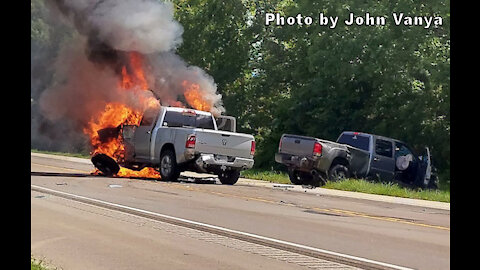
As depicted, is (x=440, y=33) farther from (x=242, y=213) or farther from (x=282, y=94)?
(x=242, y=213)

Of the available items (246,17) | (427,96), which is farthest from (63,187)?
(246,17)

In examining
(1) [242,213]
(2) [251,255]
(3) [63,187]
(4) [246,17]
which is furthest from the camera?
(4) [246,17]

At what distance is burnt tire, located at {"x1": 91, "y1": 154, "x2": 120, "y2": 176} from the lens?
22.9 meters

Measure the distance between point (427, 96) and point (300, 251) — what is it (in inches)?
729

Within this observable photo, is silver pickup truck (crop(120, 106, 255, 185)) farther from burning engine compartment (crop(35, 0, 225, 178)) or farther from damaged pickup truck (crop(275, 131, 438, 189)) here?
damaged pickup truck (crop(275, 131, 438, 189))

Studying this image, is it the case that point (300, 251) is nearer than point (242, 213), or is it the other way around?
point (300, 251)

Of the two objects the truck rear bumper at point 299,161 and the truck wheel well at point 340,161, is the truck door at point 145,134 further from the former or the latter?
the truck wheel well at point 340,161

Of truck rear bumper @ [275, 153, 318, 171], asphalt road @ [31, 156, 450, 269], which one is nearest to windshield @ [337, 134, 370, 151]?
truck rear bumper @ [275, 153, 318, 171]

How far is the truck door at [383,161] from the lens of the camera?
23.0m

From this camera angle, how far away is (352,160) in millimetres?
22812

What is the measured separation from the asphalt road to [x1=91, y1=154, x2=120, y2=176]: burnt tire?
3929 mm

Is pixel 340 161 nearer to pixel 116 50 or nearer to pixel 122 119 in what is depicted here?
pixel 122 119

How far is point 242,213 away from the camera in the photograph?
1427 cm
